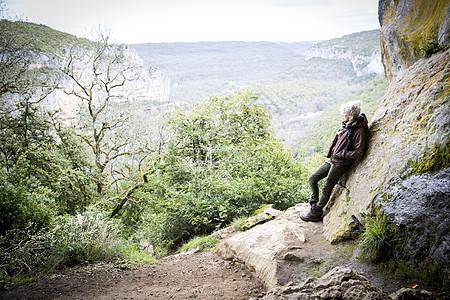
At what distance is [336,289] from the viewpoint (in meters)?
2.61

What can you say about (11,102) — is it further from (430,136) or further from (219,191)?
(430,136)

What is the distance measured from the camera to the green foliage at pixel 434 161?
296 cm

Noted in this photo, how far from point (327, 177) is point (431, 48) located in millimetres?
2579

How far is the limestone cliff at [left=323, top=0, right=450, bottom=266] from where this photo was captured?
2.84 meters

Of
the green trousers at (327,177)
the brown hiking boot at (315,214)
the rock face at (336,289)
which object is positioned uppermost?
the green trousers at (327,177)

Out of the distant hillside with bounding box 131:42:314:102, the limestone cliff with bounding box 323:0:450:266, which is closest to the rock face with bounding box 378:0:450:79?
the limestone cliff with bounding box 323:0:450:266

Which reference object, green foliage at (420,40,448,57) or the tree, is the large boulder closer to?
green foliage at (420,40,448,57)

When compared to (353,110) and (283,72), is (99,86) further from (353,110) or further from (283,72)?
(283,72)

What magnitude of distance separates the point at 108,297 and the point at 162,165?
10.1 meters

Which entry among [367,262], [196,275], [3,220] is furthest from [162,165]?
[367,262]

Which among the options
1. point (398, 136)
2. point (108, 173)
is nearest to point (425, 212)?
point (398, 136)

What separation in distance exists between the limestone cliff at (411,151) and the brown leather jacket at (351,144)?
183 millimetres

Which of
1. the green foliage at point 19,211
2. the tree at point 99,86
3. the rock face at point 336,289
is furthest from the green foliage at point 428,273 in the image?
the tree at point 99,86

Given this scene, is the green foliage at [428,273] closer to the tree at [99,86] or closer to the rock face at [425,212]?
the rock face at [425,212]
